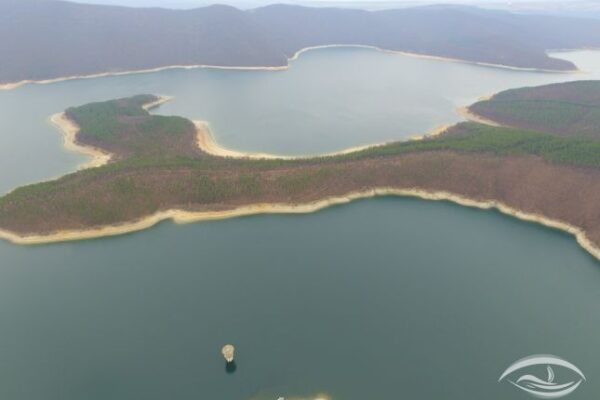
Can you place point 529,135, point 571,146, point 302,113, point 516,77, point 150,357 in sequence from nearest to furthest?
point 150,357
point 571,146
point 529,135
point 302,113
point 516,77

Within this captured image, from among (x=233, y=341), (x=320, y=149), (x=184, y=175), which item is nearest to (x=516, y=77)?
(x=320, y=149)

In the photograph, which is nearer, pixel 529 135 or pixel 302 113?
pixel 529 135

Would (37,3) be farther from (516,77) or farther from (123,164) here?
(516,77)

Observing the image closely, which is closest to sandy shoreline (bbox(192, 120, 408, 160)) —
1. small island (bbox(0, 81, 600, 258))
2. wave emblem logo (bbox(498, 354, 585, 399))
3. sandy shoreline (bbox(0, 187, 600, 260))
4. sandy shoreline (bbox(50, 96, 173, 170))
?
small island (bbox(0, 81, 600, 258))

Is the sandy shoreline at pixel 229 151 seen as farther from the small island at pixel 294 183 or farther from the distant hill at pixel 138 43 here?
the distant hill at pixel 138 43

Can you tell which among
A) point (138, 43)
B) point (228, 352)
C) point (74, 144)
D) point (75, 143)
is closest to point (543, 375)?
point (228, 352)

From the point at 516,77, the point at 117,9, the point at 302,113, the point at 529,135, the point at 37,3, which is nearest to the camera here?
the point at 529,135

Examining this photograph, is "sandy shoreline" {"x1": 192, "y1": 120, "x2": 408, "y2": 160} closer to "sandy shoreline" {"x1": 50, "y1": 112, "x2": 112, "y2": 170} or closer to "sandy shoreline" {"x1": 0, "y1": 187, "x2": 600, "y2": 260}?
"sandy shoreline" {"x1": 0, "y1": 187, "x2": 600, "y2": 260}
